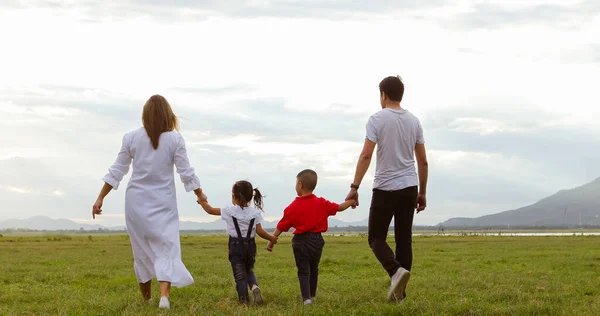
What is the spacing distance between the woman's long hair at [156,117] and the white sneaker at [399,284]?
10.5 feet

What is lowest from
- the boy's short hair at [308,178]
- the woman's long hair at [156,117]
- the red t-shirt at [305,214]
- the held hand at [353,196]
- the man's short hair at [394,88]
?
the red t-shirt at [305,214]

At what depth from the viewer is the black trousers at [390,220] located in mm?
7836

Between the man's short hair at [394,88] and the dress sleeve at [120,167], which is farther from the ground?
the man's short hair at [394,88]

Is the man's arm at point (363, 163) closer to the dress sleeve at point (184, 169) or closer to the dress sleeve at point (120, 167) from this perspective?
the dress sleeve at point (184, 169)

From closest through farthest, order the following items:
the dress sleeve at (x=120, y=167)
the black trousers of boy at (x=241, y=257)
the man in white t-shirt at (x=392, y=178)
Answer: the man in white t-shirt at (x=392, y=178), the dress sleeve at (x=120, y=167), the black trousers of boy at (x=241, y=257)

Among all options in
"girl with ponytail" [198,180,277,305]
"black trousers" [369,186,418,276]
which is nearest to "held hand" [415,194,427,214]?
"black trousers" [369,186,418,276]

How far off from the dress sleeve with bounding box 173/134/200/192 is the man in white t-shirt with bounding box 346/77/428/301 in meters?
1.84

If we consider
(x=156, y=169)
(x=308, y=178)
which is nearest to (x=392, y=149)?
(x=308, y=178)

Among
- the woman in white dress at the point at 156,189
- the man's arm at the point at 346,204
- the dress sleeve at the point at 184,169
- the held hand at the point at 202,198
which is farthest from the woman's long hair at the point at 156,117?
the man's arm at the point at 346,204

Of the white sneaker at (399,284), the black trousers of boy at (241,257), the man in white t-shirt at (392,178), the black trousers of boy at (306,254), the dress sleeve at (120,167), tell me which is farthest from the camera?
the black trousers of boy at (241,257)

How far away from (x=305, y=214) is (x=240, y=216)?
86 cm

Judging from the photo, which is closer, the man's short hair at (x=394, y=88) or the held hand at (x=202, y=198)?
the held hand at (x=202, y=198)

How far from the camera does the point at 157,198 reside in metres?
7.85

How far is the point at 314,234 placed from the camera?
Result: 8344mm
